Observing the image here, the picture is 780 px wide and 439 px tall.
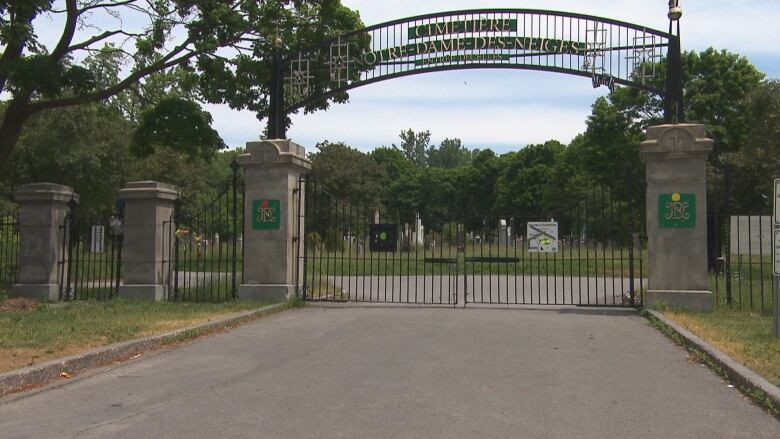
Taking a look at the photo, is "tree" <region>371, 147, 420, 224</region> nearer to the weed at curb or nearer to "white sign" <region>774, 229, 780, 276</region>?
the weed at curb

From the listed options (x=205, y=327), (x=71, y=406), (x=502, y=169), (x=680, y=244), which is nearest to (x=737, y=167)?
(x=680, y=244)

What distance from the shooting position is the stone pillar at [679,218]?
490 inches

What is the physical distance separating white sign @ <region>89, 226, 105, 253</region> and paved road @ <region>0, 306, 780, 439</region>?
21.5 ft

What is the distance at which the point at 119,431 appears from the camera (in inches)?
215

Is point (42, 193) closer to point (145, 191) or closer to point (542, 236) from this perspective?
point (145, 191)

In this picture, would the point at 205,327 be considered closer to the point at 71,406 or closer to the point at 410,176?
the point at 71,406

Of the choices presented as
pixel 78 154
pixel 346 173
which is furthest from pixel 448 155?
pixel 78 154

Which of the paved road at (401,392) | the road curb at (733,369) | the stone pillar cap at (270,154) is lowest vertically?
the paved road at (401,392)

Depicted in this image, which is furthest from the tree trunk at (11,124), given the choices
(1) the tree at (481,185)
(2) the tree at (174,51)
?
(1) the tree at (481,185)

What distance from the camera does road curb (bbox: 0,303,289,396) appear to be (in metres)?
6.96

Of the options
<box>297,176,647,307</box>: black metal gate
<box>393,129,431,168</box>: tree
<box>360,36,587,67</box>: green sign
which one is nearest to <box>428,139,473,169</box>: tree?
<box>393,129,431,168</box>: tree

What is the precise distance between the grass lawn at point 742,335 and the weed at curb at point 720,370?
0.72ft

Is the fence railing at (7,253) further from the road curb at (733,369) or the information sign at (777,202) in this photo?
the information sign at (777,202)

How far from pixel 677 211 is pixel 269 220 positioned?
7.81 m
